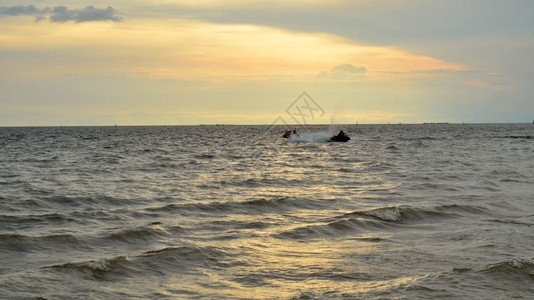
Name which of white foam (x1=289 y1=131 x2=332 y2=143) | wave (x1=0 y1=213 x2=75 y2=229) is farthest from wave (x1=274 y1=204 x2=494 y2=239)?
white foam (x1=289 y1=131 x2=332 y2=143)

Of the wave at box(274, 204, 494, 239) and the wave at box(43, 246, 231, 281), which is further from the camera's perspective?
the wave at box(274, 204, 494, 239)

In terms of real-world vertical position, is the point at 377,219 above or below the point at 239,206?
above

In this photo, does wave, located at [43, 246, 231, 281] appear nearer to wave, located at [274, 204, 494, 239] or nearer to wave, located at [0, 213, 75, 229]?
wave, located at [274, 204, 494, 239]

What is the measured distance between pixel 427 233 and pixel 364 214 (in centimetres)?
271

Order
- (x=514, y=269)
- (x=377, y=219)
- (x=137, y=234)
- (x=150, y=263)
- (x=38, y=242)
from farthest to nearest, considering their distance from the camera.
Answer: (x=377, y=219) → (x=137, y=234) → (x=38, y=242) → (x=150, y=263) → (x=514, y=269)

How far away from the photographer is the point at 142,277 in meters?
9.93

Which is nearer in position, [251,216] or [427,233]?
[427,233]

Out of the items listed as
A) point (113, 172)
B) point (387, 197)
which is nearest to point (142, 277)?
point (387, 197)

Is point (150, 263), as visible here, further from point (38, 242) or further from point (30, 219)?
point (30, 219)

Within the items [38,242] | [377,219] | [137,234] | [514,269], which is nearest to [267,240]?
[137,234]

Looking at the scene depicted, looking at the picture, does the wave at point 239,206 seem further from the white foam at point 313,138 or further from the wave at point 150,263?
Answer: the white foam at point 313,138

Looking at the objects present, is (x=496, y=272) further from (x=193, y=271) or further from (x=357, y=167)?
(x=357, y=167)

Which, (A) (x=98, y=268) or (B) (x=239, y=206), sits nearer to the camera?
(A) (x=98, y=268)

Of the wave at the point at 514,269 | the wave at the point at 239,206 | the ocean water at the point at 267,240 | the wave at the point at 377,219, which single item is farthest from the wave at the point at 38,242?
the wave at the point at 514,269
